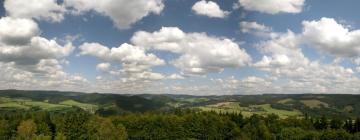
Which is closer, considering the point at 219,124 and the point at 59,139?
the point at 59,139

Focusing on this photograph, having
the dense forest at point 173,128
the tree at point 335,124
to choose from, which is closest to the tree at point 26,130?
the dense forest at point 173,128

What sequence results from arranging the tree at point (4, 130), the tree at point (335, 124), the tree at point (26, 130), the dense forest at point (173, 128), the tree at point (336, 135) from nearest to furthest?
the tree at point (336, 135)
the tree at point (26, 130)
the dense forest at point (173, 128)
the tree at point (4, 130)
the tree at point (335, 124)

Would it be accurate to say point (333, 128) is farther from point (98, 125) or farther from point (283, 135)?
point (98, 125)

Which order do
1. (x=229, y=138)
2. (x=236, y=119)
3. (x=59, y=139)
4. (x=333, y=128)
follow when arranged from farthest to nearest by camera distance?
(x=236, y=119) → (x=229, y=138) → (x=333, y=128) → (x=59, y=139)

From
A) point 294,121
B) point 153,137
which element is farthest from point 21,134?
point 294,121

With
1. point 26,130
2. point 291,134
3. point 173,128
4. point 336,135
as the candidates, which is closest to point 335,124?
point 336,135

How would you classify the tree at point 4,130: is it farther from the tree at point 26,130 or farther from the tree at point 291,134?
the tree at point 291,134

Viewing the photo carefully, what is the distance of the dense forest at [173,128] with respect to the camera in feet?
487

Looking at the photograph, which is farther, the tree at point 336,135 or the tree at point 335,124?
the tree at point 335,124

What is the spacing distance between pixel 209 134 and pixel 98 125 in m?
51.2

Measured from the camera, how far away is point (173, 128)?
166875mm

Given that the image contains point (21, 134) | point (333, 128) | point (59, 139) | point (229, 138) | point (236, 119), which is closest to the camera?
point (59, 139)

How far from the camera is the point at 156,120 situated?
6698 inches

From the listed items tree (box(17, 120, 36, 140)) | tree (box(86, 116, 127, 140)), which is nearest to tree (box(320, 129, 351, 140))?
tree (box(86, 116, 127, 140))
